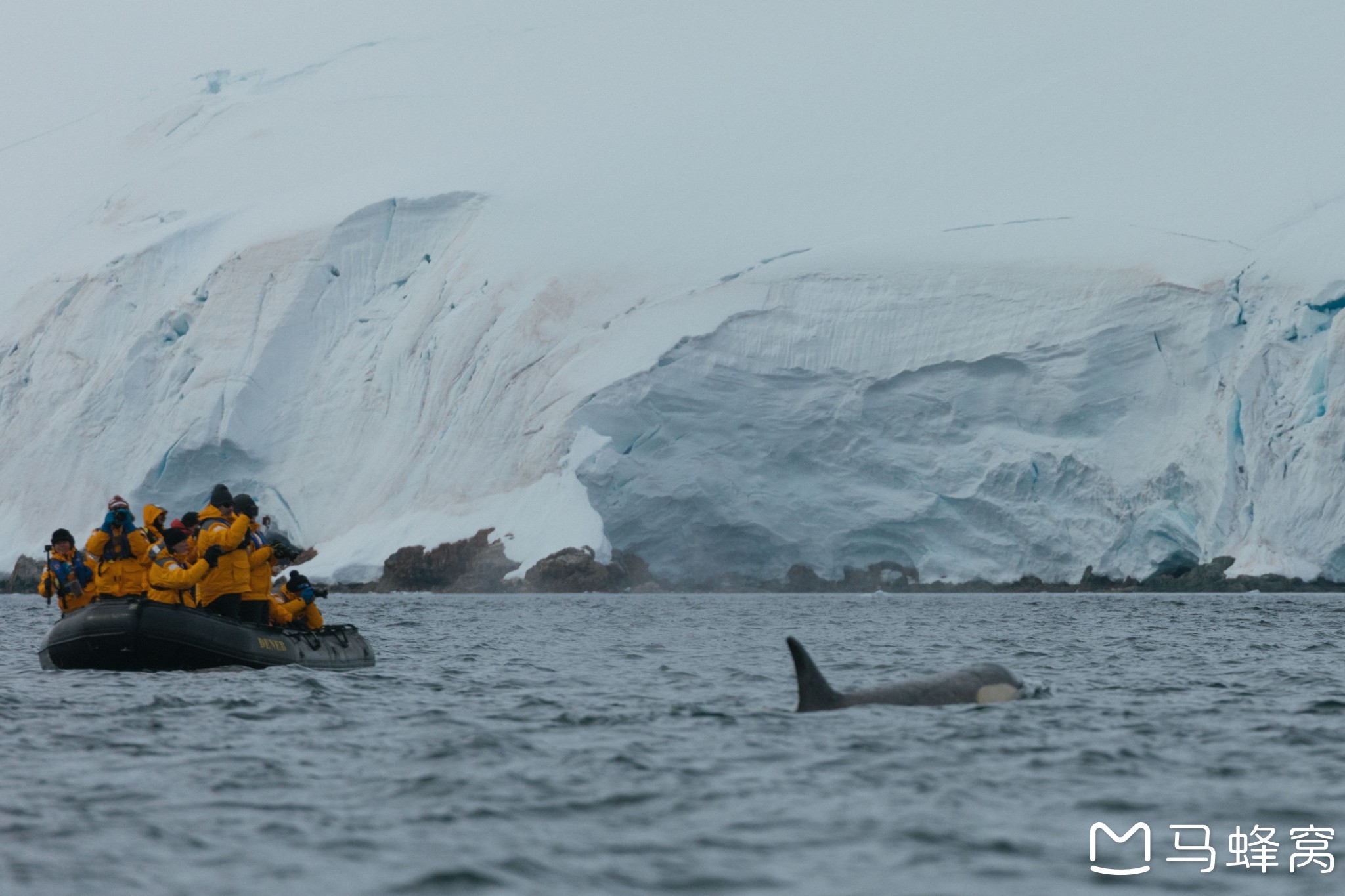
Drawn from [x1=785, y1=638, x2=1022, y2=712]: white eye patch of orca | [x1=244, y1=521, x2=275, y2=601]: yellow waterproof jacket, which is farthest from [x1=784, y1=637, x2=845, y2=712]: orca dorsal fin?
[x1=244, y1=521, x2=275, y2=601]: yellow waterproof jacket

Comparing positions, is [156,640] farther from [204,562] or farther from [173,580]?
[204,562]

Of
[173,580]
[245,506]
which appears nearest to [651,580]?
[173,580]

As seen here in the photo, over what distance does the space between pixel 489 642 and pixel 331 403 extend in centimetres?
3305

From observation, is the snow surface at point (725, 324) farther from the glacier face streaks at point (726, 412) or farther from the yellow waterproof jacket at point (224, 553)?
the yellow waterproof jacket at point (224, 553)

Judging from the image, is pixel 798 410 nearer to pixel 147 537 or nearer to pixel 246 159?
pixel 147 537

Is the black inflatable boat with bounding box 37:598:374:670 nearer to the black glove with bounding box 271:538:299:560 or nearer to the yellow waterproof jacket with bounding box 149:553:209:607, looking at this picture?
the yellow waterproof jacket with bounding box 149:553:209:607

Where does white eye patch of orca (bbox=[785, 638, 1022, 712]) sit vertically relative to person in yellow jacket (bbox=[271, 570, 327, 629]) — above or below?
below

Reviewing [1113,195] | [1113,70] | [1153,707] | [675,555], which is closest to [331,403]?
[675,555]

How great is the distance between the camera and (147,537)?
1652cm

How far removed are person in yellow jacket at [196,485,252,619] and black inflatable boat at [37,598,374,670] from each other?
1.05ft

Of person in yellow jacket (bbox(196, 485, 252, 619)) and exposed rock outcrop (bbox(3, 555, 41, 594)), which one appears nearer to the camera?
person in yellow jacket (bbox(196, 485, 252, 619))

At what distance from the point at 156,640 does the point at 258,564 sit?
1.26m

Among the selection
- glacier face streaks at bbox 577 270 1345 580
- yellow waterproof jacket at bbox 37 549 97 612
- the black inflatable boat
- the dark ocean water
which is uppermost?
glacier face streaks at bbox 577 270 1345 580

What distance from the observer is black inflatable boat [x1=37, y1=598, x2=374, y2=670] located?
14.8 meters
